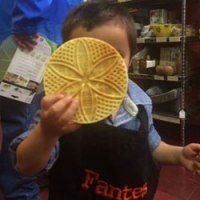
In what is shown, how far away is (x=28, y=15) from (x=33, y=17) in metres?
0.02

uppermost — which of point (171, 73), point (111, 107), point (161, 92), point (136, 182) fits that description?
point (111, 107)

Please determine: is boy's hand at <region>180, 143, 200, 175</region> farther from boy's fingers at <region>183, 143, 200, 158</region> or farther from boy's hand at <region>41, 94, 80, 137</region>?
boy's hand at <region>41, 94, 80, 137</region>

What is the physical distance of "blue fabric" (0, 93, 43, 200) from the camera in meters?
1.40

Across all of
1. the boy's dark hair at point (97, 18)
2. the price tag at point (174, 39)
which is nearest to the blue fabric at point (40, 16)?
the boy's dark hair at point (97, 18)

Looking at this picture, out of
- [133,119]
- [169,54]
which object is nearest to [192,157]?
[133,119]

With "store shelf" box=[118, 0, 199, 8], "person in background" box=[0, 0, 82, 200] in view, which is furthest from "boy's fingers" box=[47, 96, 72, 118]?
"store shelf" box=[118, 0, 199, 8]

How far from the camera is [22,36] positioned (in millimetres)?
1261

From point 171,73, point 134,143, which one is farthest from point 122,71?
point 171,73

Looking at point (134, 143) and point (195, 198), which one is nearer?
point (134, 143)

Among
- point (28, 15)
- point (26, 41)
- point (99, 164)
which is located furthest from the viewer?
point (26, 41)

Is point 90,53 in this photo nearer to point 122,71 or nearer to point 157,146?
point 122,71

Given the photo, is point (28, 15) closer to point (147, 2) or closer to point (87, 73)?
point (87, 73)

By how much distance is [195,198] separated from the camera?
6.44 feet

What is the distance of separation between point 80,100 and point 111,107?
0.20ft
